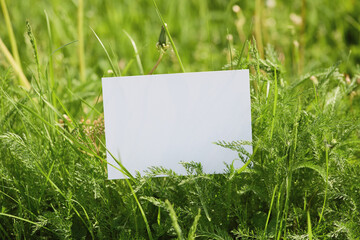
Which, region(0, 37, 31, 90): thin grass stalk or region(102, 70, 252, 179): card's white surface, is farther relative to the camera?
region(0, 37, 31, 90): thin grass stalk

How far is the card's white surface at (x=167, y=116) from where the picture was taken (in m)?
0.88

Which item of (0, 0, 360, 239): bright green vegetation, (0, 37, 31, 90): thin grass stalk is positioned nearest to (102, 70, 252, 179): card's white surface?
(0, 0, 360, 239): bright green vegetation

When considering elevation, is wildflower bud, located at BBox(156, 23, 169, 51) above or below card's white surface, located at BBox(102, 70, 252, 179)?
above

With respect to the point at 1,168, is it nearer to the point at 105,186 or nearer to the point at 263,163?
the point at 105,186

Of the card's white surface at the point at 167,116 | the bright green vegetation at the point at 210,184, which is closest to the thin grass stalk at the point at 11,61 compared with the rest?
the bright green vegetation at the point at 210,184

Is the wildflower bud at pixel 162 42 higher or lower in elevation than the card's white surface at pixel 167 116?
higher

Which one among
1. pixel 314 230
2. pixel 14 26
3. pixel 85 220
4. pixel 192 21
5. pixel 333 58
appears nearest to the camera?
pixel 314 230

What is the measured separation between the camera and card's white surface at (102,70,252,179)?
2.89ft

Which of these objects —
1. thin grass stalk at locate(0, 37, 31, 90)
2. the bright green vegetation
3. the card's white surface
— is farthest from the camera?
thin grass stalk at locate(0, 37, 31, 90)

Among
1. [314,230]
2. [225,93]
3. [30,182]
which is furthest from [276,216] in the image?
[30,182]

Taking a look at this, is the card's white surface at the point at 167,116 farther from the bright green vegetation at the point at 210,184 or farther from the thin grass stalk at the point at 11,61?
the thin grass stalk at the point at 11,61

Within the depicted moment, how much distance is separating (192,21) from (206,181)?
1.51 meters

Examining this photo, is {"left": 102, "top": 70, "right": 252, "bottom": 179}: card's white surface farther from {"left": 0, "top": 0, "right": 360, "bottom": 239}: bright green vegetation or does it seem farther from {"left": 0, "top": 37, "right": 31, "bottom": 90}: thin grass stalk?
{"left": 0, "top": 37, "right": 31, "bottom": 90}: thin grass stalk

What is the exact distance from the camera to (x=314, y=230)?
0.76 meters
